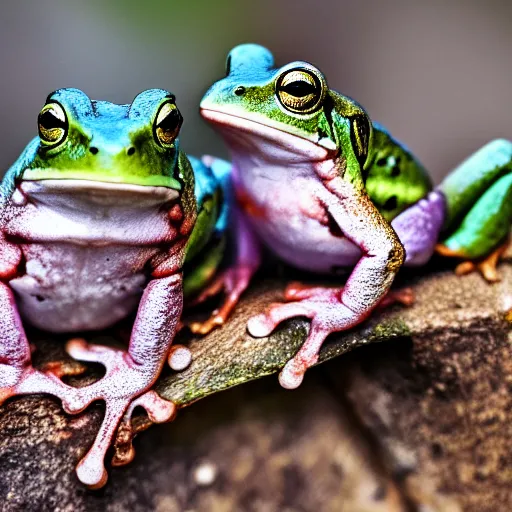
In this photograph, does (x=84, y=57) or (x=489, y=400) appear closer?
(x=489, y=400)

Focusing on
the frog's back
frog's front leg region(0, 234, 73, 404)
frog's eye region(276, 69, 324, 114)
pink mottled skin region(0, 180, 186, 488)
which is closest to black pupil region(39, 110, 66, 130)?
pink mottled skin region(0, 180, 186, 488)

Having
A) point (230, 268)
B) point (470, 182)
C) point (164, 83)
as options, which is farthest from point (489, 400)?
point (164, 83)

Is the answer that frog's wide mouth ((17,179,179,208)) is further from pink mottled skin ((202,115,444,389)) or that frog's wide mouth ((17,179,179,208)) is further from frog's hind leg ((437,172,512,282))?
frog's hind leg ((437,172,512,282))

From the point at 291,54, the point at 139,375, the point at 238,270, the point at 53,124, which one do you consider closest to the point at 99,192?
the point at 53,124

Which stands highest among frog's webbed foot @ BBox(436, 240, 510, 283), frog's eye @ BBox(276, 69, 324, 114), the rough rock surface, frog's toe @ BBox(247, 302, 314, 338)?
frog's eye @ BBox(276, 69, 324, 114)

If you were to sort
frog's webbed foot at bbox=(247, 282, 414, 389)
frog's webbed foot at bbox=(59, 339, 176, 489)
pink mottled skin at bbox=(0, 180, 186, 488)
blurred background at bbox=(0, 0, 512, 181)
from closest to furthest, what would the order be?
pink mottled skin at bbox=(0, 180, 186, 488) → frog's webbed foot at bbox=(59, 339, 176, 489) → frog's webbed foot at bbox=(247, 282, 414, 389) → blurred background at bbox=(0, 0, 512, 181)

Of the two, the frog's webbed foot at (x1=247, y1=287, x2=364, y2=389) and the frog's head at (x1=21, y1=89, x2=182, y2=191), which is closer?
the frog's head at (x1=21, y1=89, x2=182, y2=191)

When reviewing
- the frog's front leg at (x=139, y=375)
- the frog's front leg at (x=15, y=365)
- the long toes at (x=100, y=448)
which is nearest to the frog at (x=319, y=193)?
the frog's front leg at (x=139, y=375)

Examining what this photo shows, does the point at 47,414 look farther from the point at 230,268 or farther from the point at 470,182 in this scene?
the point at 470,182
